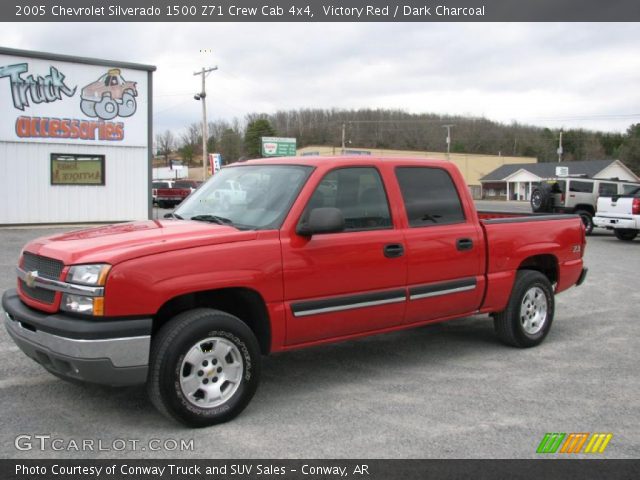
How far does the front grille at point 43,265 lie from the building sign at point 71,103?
55.1 feet

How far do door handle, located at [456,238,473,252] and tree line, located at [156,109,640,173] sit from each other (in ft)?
277

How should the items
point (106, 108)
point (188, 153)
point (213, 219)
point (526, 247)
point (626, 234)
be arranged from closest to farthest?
1. point (213, 219)
2. point (526, 247)
3. point (626, 234)
4. point (106, 108)
5. point (188, 153)

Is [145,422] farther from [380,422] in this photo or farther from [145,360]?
[380,422]

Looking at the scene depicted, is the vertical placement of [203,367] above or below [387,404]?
above

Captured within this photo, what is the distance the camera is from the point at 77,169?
66.5 ft

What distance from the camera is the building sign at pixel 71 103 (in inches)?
749

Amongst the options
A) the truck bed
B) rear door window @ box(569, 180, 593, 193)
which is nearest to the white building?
rear door window @ box(569, 180, 593, 193)

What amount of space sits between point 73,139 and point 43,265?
57.5 feet

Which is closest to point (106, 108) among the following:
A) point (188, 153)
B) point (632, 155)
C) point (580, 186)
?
point (580, 186)

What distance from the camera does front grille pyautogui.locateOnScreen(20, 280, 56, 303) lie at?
13.1 feet

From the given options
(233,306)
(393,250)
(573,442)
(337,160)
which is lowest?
(573,442)

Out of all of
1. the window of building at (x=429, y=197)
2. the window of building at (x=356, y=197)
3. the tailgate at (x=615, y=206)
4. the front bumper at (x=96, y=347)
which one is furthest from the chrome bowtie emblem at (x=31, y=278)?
the tailgate at (x=615, y=206)

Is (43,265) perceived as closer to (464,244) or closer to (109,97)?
(464,244)

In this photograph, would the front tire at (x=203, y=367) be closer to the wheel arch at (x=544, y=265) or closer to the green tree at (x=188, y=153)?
the wheel arch at (x=544, y=265)
